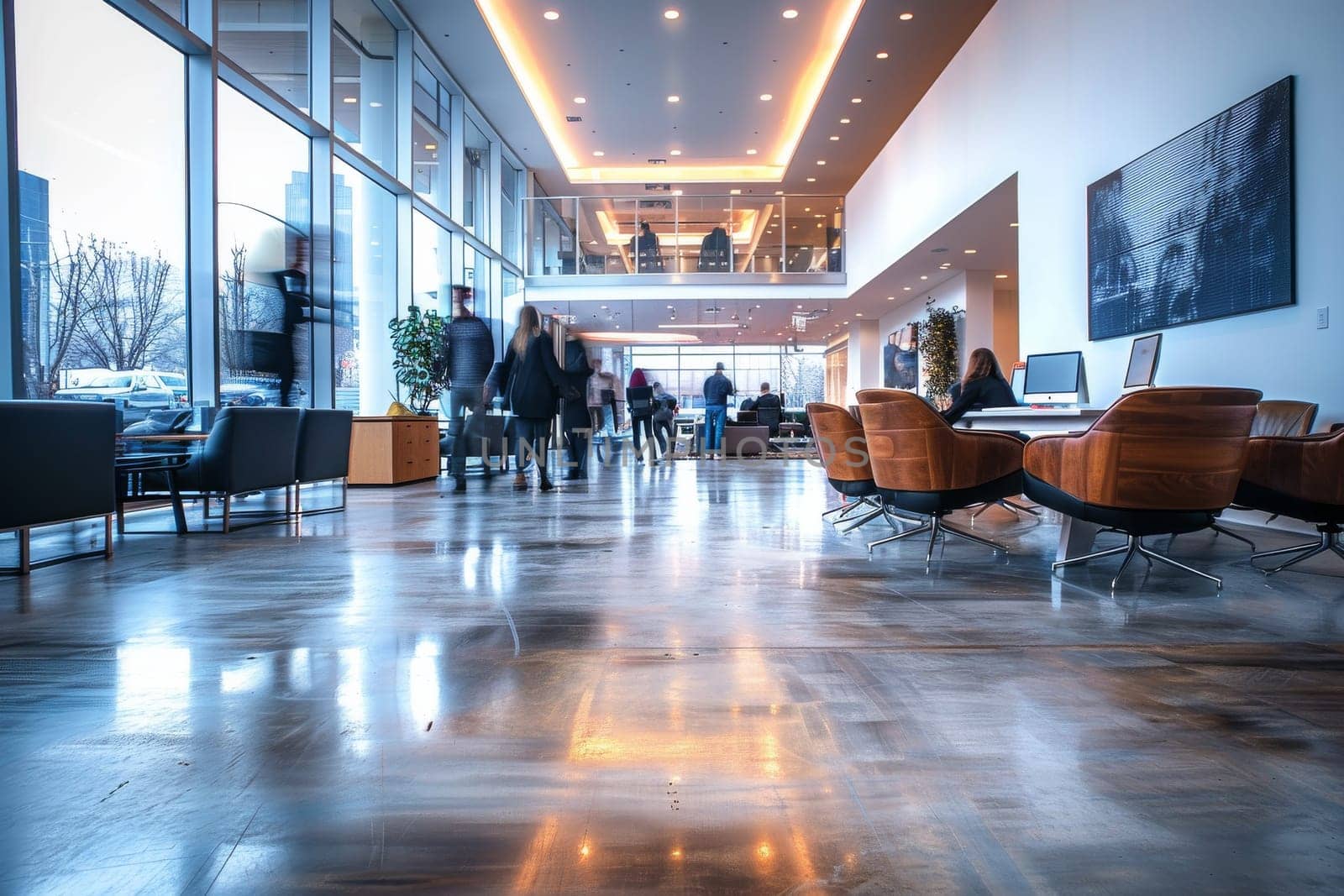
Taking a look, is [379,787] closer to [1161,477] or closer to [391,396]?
[1161,477]

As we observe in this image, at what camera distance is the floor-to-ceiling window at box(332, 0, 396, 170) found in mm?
8508

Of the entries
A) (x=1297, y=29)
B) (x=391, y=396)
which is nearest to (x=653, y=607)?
(x=1297, y=29)

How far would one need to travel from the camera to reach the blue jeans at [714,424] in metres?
14.3

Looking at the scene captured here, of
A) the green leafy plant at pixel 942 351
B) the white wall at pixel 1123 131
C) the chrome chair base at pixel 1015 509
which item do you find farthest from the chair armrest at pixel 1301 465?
the green leafy plant at pixel 942 351

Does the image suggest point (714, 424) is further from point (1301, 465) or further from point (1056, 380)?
point (1301, 465)

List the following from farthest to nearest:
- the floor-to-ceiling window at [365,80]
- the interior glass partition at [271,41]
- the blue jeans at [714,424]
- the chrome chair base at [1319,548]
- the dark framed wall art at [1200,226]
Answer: the blue jeans at [714,424], the floor-to-ceiling window at [365,80], the interior glass partition at [271,41], the dark framed wall art at [1200,226], the chrome chair base at [1319,548]

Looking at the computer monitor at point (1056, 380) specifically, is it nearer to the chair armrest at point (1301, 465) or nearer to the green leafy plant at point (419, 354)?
the chair armrest at point (1301, 465)

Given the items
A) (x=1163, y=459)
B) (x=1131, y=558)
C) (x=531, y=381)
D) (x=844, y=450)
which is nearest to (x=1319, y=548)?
(x=1131, y=558)

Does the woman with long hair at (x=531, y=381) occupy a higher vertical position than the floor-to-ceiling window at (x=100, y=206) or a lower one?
lower

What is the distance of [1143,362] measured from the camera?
558 cm

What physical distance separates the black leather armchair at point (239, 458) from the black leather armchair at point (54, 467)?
866mm

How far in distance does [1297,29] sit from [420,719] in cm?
576

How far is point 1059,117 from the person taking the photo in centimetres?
723

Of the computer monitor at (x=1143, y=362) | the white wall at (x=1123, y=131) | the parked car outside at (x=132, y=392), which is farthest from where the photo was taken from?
the computer monitor at (x=1143, y=362)
